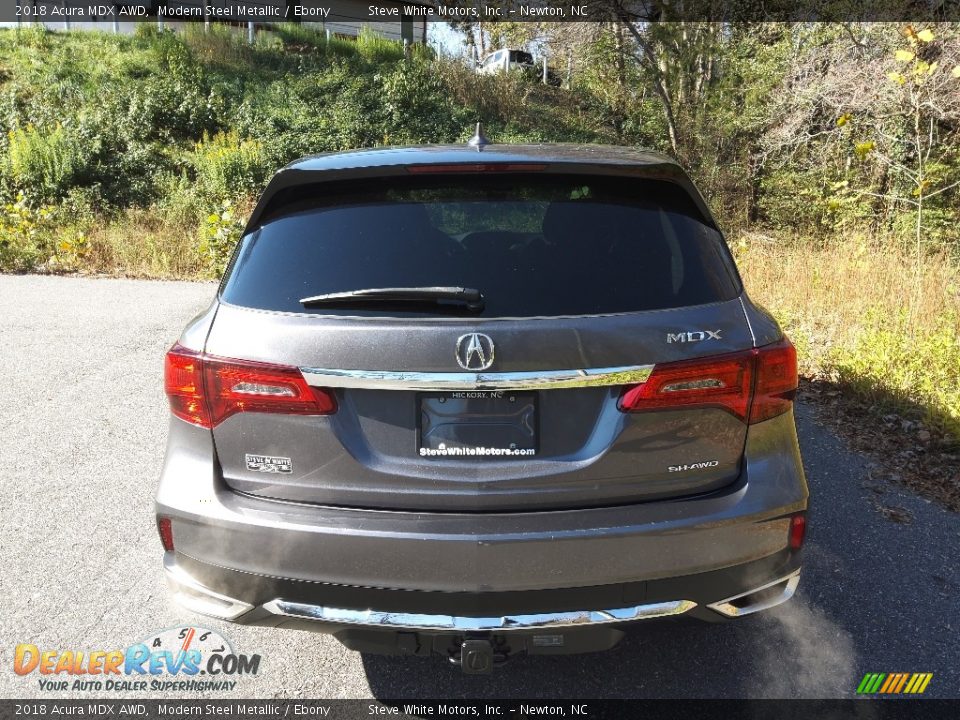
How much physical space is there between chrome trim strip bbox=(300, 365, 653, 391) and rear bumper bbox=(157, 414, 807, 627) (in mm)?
357

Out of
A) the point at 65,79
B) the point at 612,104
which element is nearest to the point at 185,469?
the point at 612,104

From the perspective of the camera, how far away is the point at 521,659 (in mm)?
2771

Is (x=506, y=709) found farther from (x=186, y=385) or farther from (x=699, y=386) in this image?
(x=186, y=385)

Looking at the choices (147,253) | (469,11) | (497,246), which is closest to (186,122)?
(469,11)

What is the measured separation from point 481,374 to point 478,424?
151 mm

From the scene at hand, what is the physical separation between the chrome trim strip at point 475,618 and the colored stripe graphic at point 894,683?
1.07 m

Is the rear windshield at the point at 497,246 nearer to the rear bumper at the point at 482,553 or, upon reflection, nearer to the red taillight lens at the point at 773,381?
the red taillight lens at the point at 773,381

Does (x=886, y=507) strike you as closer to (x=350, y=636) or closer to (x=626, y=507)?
(x=626, y=507)

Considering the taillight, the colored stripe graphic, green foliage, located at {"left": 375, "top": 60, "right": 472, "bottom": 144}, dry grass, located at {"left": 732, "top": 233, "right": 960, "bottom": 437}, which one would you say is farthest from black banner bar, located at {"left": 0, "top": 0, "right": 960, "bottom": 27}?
the taillight

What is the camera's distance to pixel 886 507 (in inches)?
160

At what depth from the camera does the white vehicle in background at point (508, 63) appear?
24.7 m

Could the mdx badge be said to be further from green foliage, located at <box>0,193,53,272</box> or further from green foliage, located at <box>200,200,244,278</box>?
green foliage, located at <box>0,193,53,272</box>

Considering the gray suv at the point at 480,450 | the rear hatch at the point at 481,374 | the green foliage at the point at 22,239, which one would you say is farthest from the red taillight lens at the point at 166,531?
the green foliage at the point at 22,239

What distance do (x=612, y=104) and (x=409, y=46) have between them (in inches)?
360
